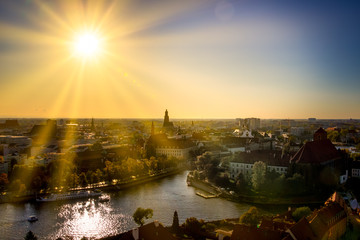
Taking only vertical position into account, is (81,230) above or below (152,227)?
below

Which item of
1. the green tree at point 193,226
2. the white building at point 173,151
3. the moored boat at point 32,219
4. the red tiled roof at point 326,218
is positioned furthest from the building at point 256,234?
the white building at point 173,151

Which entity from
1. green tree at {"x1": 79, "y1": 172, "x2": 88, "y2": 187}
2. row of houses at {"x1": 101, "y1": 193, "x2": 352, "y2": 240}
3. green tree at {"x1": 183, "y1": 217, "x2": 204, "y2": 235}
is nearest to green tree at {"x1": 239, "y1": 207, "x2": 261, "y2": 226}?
green tree at {"x1": 183, "y1": 217, "x2": 204, "y2": 235}

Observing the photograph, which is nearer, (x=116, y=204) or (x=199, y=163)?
Result: (x=116, y=204)

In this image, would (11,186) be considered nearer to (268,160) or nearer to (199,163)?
(199,163)

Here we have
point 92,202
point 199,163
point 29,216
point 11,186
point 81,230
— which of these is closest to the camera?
point 81,230

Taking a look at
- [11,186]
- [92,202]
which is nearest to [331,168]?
[92,202]

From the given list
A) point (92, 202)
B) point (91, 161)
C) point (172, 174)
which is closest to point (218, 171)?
point (172, 174)

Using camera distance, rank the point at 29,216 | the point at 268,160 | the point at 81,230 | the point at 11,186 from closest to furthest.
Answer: the point at 81,230 < the point at 29,216 < the point at 11,186 < the point at 268,160
